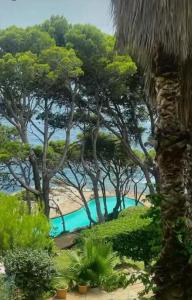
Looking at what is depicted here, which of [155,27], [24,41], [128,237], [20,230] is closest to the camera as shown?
[155,27]

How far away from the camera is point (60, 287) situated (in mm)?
8375

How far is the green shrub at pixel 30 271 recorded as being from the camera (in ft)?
25.3

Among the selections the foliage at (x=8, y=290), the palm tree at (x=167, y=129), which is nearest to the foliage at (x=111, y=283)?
the foliage at (x=8, y=290)

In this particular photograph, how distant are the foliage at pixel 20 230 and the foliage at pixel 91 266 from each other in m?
0.75

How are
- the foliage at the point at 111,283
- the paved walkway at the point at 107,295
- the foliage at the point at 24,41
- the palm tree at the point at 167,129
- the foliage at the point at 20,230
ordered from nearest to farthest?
the palm tree at the point at 167,129
the paved walkway at the point at 107,295
the foliage at the point at 111,283
the foliage at the point at 20,230
the foliage at the point at 24,41

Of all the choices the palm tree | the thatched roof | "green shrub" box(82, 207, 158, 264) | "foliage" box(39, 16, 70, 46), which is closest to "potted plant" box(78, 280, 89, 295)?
A: "green shrub" box(82, 207, 158, 264)

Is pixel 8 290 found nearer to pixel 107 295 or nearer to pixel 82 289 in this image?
pixel 82 289

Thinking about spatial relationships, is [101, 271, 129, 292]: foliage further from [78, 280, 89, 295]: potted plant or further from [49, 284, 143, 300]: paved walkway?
[78, 280, 89, 295]: potted plant

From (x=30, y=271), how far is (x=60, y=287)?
881 mm

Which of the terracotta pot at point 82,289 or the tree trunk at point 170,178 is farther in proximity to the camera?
the terracotta pot at point 82,289

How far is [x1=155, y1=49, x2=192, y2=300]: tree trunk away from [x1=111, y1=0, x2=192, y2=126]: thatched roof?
235 millimetres

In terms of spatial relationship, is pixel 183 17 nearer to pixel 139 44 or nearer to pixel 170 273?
pixel 139 44

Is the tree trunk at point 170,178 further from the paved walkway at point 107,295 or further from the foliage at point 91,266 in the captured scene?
the foliage at point 91,266

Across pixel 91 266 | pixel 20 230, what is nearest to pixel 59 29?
pixel 20 230
